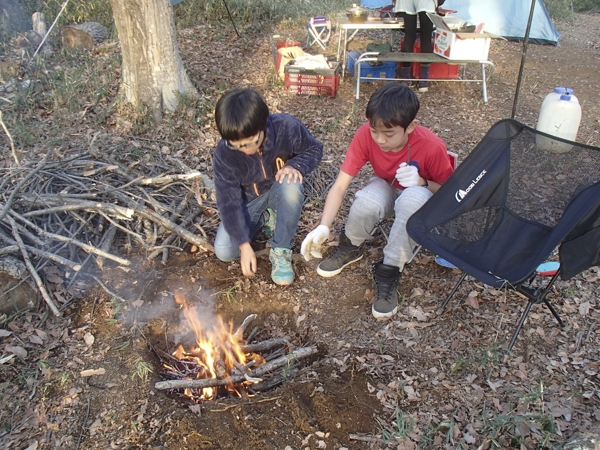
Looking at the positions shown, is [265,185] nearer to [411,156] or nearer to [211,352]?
[411,156]

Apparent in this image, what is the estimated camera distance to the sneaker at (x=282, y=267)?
3021mm

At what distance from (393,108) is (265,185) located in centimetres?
105

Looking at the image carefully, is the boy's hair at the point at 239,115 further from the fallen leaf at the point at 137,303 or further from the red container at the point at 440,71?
the red container at the point at 440,71

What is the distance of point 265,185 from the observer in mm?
3119

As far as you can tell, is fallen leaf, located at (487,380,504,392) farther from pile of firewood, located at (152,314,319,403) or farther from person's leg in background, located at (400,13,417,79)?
person's leg in background, located at (400,13,417,79)

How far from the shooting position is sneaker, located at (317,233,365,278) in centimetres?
310

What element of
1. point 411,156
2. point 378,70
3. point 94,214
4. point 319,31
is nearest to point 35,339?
point 94,214

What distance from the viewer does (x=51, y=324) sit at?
9.20 ft

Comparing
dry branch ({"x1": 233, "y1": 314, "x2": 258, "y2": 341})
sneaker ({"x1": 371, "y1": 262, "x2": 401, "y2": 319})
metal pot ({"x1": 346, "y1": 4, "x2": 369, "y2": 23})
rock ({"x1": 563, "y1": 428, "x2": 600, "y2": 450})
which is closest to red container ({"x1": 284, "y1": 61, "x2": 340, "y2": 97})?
metal pot ({"x1": 346, "y1": 4, "x2": 369, "y2": 23})

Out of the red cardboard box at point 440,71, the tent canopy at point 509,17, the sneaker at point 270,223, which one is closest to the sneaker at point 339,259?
the sneaker at point 270,223

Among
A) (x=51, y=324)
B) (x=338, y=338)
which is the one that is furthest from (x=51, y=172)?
(x=338, y=338)

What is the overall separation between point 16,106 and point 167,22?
220cm

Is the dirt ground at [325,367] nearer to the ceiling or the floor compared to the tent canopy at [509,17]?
nearer to the floor

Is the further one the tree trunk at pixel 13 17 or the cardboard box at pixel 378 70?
the tree trunk at pixel 13 17
